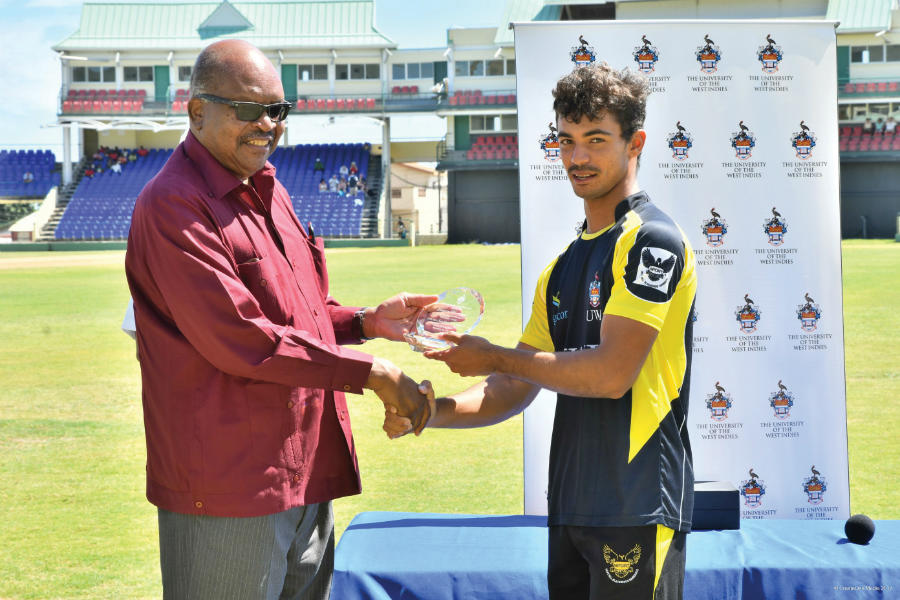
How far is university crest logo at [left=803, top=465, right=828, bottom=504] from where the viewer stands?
5422 millimetres

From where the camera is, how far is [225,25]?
57.8 metres

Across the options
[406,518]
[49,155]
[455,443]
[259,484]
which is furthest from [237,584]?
[49,155]

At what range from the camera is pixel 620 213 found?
9.50 ft

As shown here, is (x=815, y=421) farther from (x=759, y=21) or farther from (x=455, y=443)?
(x=455, y=443)

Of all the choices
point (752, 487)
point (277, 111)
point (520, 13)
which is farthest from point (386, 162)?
point (277, 111)

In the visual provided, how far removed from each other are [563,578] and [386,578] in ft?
4.07

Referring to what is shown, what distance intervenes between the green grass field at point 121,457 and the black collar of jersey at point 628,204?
3.59m

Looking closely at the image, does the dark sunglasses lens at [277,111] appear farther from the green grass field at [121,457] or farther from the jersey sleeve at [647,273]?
the green grass field at [121,457]

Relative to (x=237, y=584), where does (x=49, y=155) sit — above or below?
above

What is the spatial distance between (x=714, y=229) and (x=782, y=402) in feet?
3.51

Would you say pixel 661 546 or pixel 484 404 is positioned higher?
pixel 484 404

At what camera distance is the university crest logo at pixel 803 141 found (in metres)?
5.41

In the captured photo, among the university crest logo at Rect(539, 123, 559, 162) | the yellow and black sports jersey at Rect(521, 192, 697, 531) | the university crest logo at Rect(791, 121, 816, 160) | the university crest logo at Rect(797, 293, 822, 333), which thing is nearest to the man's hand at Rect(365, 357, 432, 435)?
the yellow and black sports jersey at Rect(521, 192, 697, 531)

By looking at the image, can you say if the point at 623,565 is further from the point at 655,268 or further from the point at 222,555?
the point at 222,555
